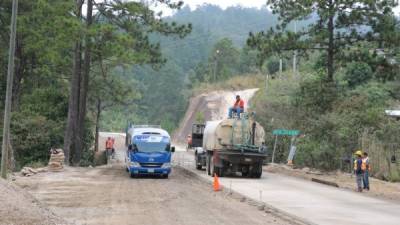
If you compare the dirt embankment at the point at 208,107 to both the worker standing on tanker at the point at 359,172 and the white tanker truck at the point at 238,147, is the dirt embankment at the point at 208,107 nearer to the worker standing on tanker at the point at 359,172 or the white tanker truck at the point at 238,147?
the white tanker truck at the point at 238,147

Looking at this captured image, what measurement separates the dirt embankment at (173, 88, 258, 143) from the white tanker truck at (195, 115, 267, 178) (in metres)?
57.9

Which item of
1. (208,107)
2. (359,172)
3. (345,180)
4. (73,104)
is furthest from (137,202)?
(208,107)

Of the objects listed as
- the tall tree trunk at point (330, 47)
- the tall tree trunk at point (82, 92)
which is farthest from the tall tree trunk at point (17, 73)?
the tall tree trunk at point (330, 47)

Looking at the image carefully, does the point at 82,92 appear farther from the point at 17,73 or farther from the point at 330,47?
the point at 330,47

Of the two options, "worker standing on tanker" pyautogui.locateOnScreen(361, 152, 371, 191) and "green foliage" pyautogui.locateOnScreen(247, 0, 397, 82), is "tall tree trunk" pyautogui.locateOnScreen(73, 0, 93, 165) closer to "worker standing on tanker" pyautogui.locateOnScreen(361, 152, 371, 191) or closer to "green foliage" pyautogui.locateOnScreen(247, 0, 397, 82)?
"green foliage" pyautogui.locateOnScreen(247, 0, 397, 82)

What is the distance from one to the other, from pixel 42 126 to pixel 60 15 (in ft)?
35.1

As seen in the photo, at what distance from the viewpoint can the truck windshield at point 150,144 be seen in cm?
3109

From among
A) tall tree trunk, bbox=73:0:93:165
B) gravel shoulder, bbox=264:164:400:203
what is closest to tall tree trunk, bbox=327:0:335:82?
gravel shoulder, bbox=264:164:400:203

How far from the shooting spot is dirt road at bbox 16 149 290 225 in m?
15.3

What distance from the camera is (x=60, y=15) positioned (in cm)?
3366

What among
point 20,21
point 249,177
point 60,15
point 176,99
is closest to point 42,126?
point 20,21

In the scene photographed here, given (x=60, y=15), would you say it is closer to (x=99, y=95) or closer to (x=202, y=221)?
(x=99, y=95)

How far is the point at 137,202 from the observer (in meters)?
19.1

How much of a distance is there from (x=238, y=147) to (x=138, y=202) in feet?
40.7
